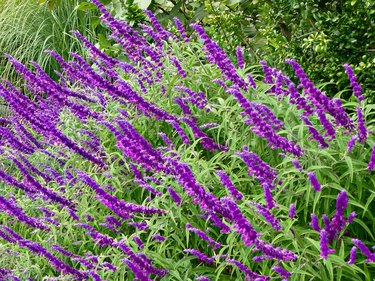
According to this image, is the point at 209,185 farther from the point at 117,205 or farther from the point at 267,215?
the point at 267,215

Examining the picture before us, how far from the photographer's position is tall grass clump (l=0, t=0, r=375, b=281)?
8.83 feet

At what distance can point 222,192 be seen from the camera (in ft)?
10.6

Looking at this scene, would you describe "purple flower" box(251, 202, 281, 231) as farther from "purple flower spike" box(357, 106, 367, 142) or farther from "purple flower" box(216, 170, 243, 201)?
"purple flower spike" box(357, 106, 367, 142)

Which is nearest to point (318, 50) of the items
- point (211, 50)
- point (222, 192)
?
point (211, 50)

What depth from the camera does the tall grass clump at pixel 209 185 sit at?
269cm

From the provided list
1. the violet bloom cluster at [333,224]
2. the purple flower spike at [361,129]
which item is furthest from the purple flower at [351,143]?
the violet bloom cluster at [333,224]

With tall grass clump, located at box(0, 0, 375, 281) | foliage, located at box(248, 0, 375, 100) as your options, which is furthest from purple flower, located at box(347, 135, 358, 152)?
foliage, located at box(248, 0, 375, 100)

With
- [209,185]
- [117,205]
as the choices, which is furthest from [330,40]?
[117,205]

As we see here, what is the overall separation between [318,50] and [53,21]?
620 cm

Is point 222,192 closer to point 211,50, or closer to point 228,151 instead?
point 228,151

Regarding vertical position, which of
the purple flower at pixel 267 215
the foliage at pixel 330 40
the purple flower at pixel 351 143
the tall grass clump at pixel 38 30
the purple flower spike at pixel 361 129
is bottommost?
the tall grass clump at pixel 38 30

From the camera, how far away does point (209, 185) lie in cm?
333

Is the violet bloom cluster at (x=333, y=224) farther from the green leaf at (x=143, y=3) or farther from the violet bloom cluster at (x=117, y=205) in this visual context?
the green leaf at (x=143, y=3)

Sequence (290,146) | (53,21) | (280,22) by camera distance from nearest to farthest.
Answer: (290,146)
(280,22)
(53,21)
